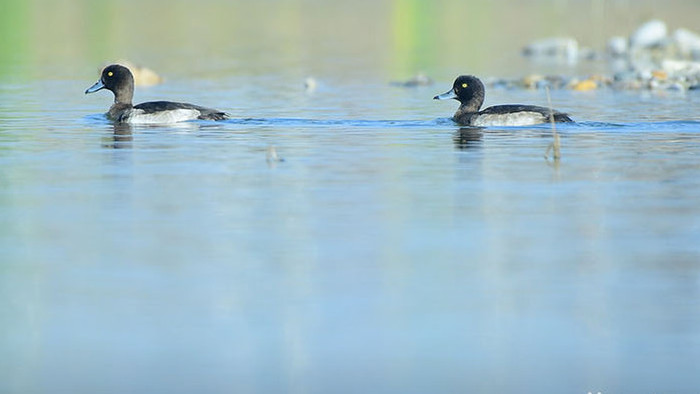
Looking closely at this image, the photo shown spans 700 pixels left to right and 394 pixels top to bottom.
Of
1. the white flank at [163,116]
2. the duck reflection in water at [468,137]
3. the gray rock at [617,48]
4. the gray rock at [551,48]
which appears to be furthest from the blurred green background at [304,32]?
the duck reflection in water at [468,137]

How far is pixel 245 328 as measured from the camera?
871cm

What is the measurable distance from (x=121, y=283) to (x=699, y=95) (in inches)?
740

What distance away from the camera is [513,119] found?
2078 cm

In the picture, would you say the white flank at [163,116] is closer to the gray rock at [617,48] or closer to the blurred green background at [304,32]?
the blurred green background at [304,32]

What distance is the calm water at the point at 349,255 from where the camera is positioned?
8.02 metres

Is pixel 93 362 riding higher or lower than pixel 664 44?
lower

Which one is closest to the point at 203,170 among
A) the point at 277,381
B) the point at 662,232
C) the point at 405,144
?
the point at 405,144

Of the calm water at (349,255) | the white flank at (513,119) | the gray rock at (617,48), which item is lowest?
the calm water at (349,255)

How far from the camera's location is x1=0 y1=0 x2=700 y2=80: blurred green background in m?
37.0

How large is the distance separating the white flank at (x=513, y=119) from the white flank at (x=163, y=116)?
4260 millimetres

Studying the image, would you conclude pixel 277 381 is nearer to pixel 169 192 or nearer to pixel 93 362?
pixel 93 362

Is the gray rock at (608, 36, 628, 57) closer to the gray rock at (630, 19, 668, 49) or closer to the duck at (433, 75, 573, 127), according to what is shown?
the gray rock at (630, 19, 668, 49)

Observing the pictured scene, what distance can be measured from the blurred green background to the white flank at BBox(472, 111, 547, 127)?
12635 millimetres

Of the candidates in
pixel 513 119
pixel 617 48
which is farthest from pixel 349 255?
pixel 617 48
